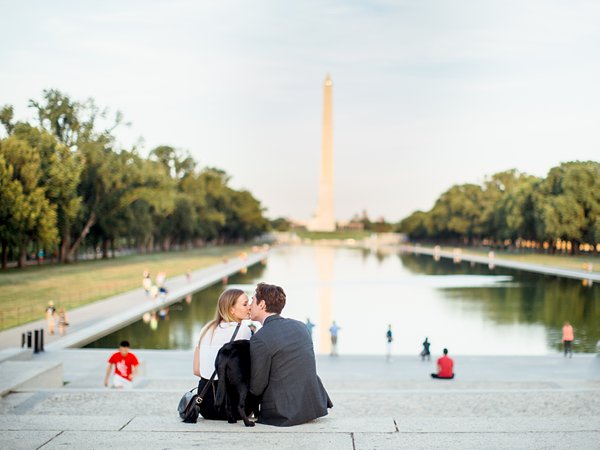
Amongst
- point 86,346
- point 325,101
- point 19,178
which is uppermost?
point 325,101

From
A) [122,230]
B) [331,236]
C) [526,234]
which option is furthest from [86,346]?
[331,236]

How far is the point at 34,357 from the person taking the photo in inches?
663

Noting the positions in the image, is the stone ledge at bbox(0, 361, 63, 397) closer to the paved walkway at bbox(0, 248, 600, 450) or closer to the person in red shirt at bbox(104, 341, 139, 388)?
the paved walkway at bbox(0, 248, 600, 450)

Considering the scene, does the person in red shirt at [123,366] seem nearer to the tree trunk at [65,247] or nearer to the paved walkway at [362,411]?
the paved walkway at [362,411]

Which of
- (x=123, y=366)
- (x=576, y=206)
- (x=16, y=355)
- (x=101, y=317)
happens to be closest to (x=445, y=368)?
(x=123, y=366)

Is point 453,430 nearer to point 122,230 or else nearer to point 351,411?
point 351,411

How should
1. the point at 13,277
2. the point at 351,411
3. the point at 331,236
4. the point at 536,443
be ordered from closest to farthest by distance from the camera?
the point at 536,443
the point at 351,411
the point at 13,277
the point at 331,236

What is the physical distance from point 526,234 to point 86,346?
66.8 meters

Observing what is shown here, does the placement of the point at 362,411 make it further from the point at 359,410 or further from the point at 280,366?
the point at 280,366

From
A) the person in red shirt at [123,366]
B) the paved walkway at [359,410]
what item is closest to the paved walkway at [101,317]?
the paved walkway at [359,410]

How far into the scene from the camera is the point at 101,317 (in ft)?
81.0

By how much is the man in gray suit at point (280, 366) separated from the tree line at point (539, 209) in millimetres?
60137

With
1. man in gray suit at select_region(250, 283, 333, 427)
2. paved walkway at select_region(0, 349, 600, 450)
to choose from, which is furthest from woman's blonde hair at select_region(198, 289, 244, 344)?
paved walkway at select_region(0, 349, 600, 450)

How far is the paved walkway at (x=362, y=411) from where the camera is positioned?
579 centimetres
